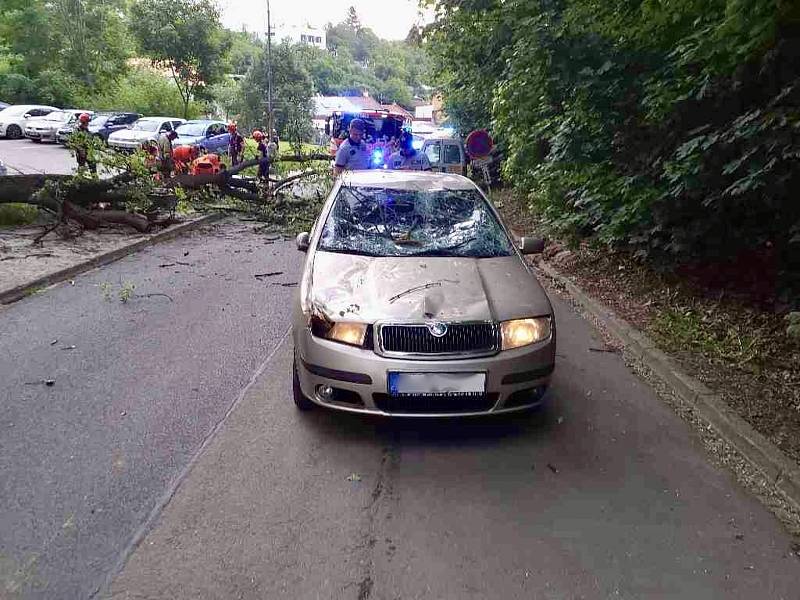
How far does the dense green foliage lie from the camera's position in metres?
5.02

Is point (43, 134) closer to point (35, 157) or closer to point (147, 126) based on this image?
point (147, 126)

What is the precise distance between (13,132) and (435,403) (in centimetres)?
3351

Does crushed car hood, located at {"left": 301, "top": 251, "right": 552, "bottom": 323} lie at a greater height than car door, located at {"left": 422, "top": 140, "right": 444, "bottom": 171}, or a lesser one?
greater

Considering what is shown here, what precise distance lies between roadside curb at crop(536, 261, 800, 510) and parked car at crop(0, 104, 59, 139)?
31992 millimetres

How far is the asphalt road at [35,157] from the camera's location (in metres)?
19.5

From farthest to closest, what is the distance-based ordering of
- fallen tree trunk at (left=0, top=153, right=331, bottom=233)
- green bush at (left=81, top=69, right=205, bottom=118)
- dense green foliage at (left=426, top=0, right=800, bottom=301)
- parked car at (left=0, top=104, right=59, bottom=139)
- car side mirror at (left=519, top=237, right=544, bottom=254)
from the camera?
green bush at (left=81, top=69, right=205, bottom=118), parked car at (left=0, top=104, right=59, bottom=139), fallen tree trunk at (left=0, top=153, right=331, bottom=233), car side mirror at (left=519, top=237, right=544, bottom=254), dense green foliage at (left=426, top=0, right=800, bottom=301)

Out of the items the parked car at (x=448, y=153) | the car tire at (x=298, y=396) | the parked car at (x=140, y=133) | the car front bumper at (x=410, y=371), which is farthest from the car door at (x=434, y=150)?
the car front bumper at (x=410, y=371)

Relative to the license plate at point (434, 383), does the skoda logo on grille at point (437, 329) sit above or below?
above

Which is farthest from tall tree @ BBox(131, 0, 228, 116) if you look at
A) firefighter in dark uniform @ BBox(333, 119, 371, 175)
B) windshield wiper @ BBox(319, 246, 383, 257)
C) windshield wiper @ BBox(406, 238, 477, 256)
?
windshield wiper @ BBox(406, 238, 477, 256)

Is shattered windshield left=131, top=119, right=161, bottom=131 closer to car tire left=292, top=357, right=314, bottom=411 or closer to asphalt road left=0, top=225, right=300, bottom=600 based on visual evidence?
asphalt road left=0, top=225, right=300, bottom=600

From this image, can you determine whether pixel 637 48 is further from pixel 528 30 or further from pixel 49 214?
pixel 49 214

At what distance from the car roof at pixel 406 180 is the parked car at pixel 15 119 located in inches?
1205

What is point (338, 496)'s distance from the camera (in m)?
3.48

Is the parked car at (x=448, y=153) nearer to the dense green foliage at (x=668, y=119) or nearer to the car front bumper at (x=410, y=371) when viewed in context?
the dense green foliage at (x=668, y=119)
